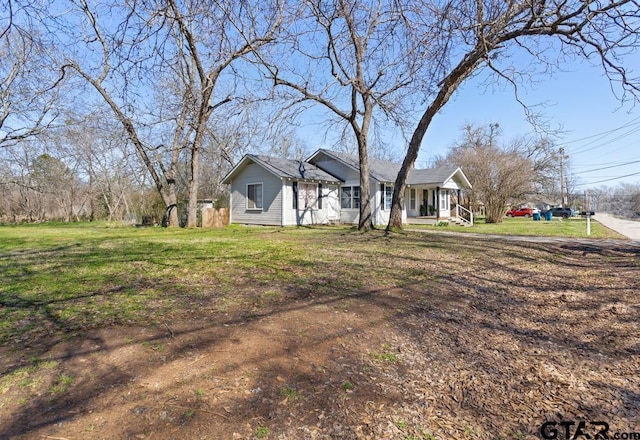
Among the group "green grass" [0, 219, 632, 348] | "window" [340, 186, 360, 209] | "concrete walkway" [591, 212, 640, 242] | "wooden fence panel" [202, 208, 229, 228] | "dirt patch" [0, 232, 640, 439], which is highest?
"window" [340, 186, 360, 209]

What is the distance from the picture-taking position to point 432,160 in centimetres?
5128

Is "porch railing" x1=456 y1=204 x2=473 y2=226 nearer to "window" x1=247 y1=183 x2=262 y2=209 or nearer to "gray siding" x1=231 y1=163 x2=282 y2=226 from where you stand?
"gray siding" x1=231 y1=163 x2=282 y2=226

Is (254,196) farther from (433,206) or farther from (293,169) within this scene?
(433,206)

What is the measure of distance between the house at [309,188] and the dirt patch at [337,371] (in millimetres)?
13663

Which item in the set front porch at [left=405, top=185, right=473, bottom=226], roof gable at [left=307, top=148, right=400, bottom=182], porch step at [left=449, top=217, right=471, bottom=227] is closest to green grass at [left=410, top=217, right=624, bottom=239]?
porch step at [left=449, top=217, right=471, bottom=227]

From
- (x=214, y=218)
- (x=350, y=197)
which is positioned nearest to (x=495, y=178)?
(x=350, y=197)

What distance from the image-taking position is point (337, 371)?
9.43 ft

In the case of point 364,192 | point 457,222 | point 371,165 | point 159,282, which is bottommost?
point 159,282

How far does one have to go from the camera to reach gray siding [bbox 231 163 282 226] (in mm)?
18547

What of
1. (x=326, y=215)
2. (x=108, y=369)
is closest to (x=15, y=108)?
(x=326, y=215)

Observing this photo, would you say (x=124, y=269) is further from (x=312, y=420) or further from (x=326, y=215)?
(x=326, y=215)

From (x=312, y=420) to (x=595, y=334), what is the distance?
141 inches

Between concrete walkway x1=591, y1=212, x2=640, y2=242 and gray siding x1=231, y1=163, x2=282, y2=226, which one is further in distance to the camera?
gray siding x1=231, y1=163, x2=282, y2=226

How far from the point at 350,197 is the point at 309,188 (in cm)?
267
